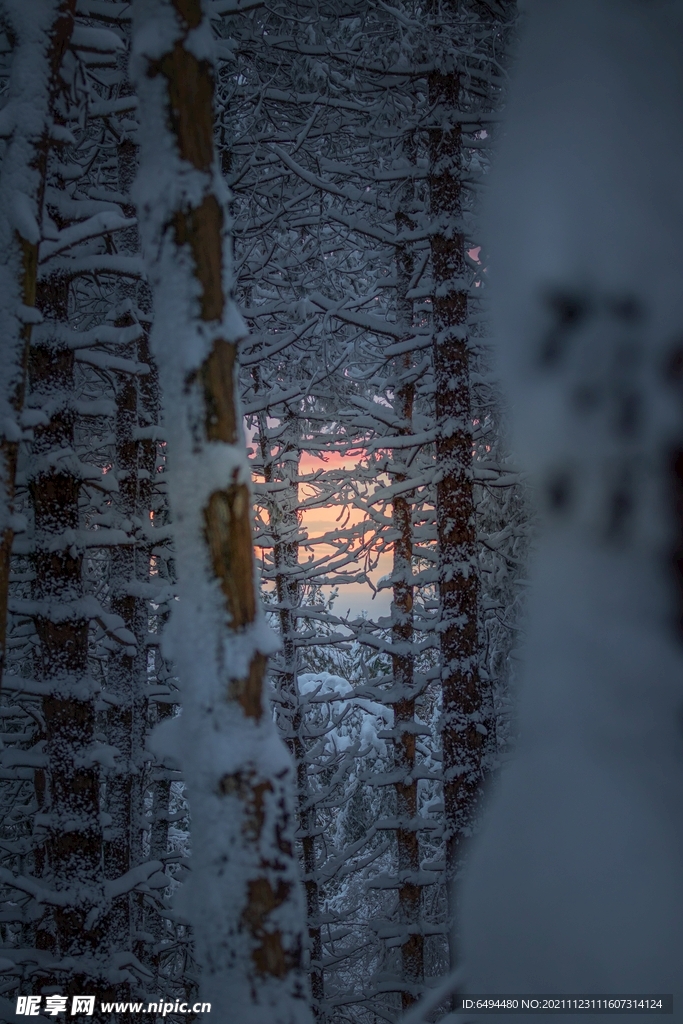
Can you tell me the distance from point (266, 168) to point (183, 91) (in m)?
7.79

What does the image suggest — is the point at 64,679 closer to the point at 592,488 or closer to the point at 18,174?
the point at 18,174

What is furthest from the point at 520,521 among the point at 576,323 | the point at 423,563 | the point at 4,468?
the point at 576,323

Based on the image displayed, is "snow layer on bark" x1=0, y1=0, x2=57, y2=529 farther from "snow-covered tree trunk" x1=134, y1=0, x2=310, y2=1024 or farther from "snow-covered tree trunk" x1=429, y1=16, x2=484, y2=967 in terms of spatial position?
"snow-covered tree trunk" x1=429, y1=16, x2=484, y2=967

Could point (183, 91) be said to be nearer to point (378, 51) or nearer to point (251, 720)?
point (251, 720)

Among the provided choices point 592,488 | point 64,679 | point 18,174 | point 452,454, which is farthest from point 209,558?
point 452,454

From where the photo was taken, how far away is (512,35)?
20.7ft

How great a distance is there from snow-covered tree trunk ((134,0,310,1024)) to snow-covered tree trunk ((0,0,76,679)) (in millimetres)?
1496

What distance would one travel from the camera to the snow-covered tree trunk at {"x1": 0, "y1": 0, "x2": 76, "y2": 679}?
12.9ft

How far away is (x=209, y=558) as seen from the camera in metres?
2.85

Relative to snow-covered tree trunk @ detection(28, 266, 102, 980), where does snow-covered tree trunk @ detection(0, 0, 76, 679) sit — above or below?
above

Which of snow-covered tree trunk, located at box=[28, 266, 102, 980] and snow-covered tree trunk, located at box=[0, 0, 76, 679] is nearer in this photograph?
snow-covered tree trunk, located at box=[0, 0, 76, 679]

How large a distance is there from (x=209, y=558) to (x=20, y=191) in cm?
283

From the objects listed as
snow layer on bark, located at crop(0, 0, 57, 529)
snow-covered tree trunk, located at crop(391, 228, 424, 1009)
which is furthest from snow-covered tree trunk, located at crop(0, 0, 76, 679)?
snow-covered tree trunk, located at crop(391, 228, 424, 1009)

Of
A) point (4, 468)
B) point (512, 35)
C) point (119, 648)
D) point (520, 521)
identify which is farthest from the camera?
point (520, 521)
